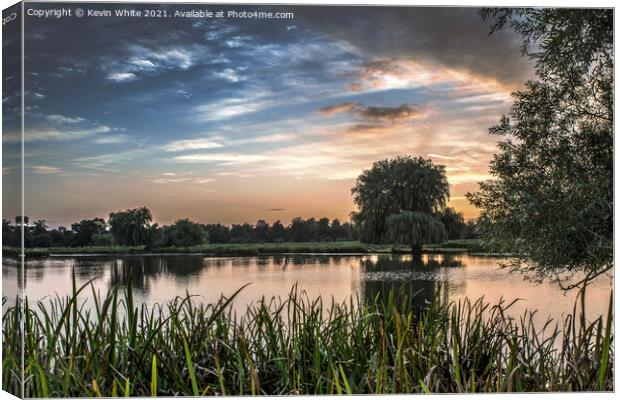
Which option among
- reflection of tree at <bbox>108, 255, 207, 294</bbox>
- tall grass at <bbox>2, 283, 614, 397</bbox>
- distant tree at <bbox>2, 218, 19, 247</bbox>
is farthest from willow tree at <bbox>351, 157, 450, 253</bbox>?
distant tree at <bbox>2, 218, 19, 247</bbox>

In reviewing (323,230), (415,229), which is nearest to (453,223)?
(415,229)

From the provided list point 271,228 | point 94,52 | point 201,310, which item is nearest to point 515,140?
point 271,228

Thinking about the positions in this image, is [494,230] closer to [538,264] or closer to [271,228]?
[538,264]

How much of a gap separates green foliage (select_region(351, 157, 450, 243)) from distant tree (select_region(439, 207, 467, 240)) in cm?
7

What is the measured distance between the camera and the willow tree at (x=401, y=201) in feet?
19.4

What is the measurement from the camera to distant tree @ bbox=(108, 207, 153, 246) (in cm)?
570

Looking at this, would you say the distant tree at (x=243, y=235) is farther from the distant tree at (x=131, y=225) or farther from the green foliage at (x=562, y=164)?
the green foliage at (x=562, y=164)

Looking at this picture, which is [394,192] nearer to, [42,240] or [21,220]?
[42,240]

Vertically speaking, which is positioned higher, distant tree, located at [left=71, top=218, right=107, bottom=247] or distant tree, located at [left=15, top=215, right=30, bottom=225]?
distant tree, located at [left=15, top=215, right=30, bottom=225]

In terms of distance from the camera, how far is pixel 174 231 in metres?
5.86

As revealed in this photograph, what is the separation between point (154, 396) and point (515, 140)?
3376 millimetres

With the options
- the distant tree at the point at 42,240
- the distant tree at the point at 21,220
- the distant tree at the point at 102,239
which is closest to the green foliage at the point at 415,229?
the distant tree at the point at 102,239

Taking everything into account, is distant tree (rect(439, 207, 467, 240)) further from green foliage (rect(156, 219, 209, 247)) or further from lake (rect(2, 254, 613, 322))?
green foliage (rect(156, 219, 209, 247))

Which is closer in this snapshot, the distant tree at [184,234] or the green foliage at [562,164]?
the distant tree at [184,234]
